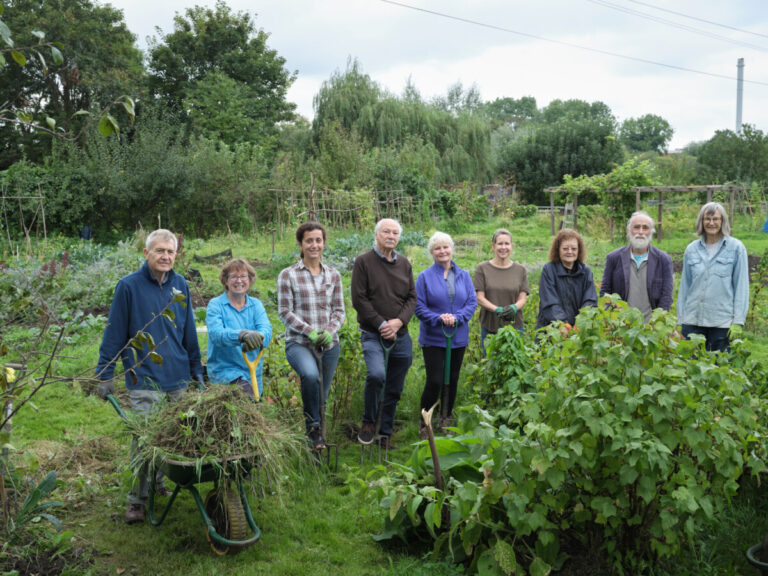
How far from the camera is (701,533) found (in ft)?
11.2

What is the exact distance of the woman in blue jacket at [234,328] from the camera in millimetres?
4258

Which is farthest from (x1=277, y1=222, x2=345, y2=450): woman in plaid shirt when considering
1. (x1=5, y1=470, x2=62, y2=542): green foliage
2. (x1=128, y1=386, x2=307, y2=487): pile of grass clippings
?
(x1=5, y1=470, x2=62, y2=542): green foliage

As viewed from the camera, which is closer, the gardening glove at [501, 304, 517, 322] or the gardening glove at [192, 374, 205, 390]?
the gardening glove at [192, 374, 205, 390]

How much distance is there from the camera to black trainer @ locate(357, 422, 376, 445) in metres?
5.00

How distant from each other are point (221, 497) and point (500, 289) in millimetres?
2996

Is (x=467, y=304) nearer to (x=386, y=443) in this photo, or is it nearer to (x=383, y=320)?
(x=383, y=320)

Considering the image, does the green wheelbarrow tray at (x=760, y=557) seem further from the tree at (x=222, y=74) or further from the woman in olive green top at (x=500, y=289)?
the tree at (x=222, y=74)

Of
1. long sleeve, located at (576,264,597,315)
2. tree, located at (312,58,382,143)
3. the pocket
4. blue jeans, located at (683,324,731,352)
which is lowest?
blue jeans, located at (683,324,731,352)

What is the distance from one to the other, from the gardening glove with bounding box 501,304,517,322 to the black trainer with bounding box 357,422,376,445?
1.43 meters

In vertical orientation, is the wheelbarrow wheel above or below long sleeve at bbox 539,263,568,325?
below

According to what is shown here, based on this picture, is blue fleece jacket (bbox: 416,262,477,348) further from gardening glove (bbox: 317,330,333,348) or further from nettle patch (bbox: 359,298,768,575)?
nettle patch (bbox: 359,298,768,575)

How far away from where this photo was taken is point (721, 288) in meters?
5.15

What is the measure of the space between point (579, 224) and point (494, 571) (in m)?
18.5

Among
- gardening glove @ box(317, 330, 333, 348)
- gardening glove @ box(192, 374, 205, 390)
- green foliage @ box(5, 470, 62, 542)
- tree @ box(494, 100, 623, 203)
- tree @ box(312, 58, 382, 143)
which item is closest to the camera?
green foliage @ box(5, 470, 62, 542)
